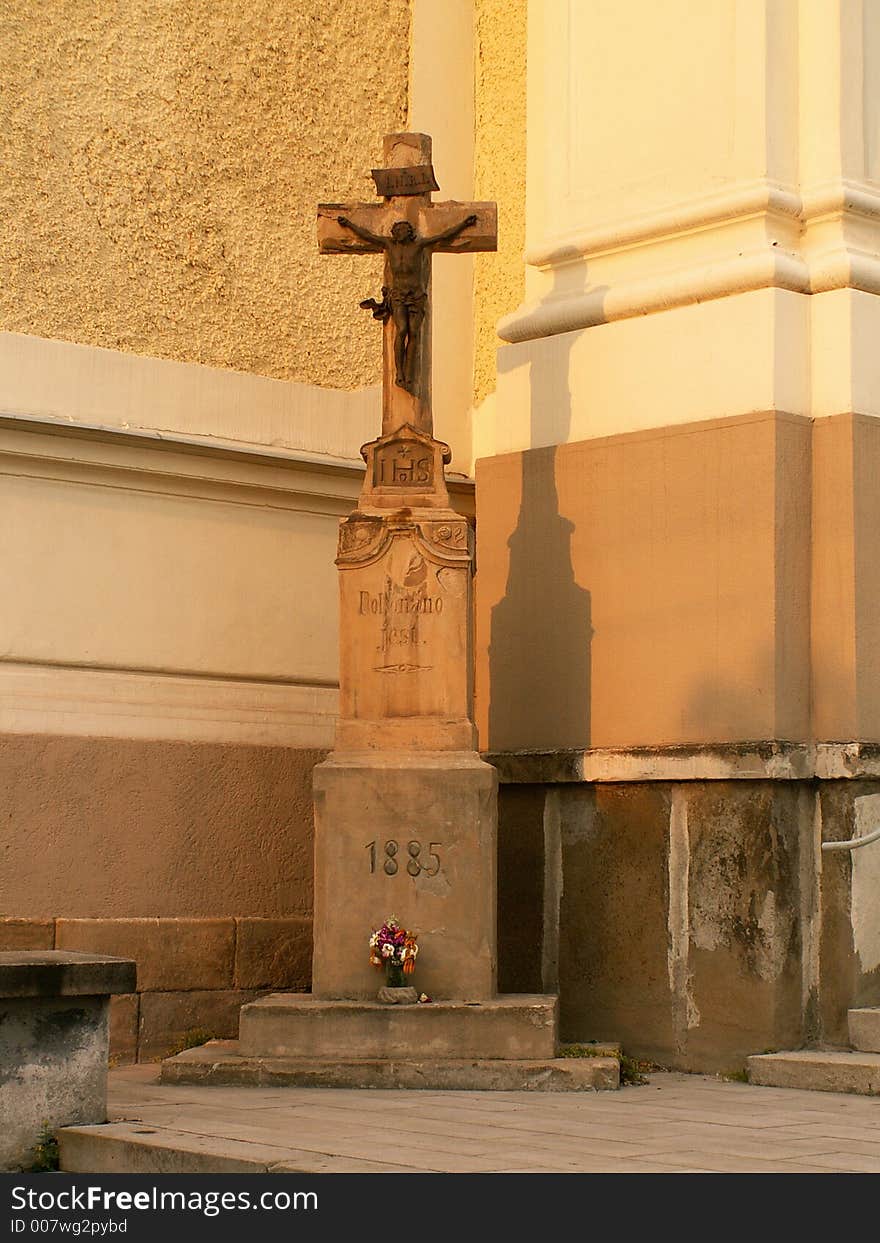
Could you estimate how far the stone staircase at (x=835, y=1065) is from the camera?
742cm

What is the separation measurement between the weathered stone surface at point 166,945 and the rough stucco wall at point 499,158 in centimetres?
333

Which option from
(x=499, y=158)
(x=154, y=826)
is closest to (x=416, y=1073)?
(x=154, y=826)

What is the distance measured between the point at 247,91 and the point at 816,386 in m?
3.39

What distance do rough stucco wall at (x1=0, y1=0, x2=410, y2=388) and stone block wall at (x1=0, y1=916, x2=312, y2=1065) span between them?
9.21ft

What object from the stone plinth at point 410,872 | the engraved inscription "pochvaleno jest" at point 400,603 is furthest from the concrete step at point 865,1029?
the engraved inscription "pochvaleno jest" at point 400,603

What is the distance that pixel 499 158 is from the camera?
1041cm

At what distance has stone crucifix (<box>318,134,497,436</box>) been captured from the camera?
844 centimetres

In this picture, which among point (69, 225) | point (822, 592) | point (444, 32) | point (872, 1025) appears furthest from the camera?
point (444, 32)

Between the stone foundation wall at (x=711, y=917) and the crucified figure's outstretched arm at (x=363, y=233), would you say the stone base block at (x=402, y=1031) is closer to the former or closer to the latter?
the stone foundation wall at (x=711, y=917)

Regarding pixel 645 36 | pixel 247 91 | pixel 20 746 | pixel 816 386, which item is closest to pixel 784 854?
pixel 816 386

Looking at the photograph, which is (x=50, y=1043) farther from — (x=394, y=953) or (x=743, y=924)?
(x=743, y=924)

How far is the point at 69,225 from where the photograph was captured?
9.16 meters

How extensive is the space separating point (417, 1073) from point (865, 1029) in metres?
1.95

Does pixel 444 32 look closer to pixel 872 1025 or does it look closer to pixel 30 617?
pixel 30 617
